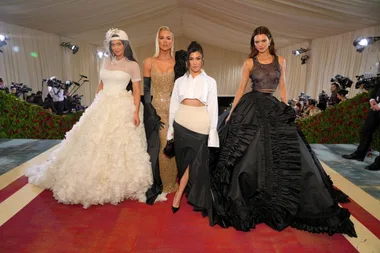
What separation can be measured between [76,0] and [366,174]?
8068 millimetres

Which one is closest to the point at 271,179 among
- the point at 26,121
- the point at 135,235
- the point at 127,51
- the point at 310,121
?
the point at 135,235

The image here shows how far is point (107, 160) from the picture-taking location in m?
2.88

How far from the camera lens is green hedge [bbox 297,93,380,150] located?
17.7ft

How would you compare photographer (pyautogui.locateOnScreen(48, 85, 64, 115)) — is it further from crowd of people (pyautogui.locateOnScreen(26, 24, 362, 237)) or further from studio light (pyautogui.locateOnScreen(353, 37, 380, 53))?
studio light (pyautogui.locateOnScreen(353, 37, 380, 53))

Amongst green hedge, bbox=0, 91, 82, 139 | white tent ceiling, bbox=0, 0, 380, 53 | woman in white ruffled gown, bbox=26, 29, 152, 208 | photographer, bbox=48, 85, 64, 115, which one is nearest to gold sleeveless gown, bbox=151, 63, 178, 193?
woman in white ruffled gown, bbox=26, 29, 152, 208

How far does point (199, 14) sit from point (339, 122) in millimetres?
7723

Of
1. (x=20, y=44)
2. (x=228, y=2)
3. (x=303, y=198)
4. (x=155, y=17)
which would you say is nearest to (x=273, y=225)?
(x=303, y=198)

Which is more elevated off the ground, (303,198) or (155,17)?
(155,17)

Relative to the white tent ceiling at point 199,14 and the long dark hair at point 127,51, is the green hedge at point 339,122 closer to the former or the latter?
the white tent ceiling at point 199,14

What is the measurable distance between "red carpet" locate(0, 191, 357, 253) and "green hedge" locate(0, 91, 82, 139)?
3.78 meters

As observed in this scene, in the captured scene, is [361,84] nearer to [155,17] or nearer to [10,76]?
[155,17]

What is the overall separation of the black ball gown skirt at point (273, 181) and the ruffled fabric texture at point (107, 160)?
976 mm

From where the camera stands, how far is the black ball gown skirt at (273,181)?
2451 millimetres

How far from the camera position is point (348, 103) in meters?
5.52
